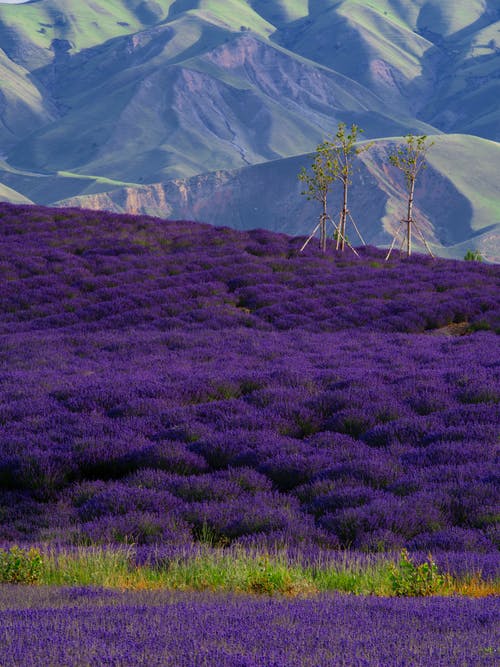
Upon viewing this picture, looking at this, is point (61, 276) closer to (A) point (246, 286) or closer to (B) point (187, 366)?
(A) point (246, 286)

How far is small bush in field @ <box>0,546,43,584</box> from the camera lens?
614cm

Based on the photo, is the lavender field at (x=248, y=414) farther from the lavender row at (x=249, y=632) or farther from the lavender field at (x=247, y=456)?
the lavender row at (x=249, y=632)

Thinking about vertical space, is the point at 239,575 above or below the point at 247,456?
below

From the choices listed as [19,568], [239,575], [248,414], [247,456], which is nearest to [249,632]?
[239,575]

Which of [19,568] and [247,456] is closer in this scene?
[19,568]

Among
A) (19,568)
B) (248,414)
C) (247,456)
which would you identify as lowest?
(19,568)

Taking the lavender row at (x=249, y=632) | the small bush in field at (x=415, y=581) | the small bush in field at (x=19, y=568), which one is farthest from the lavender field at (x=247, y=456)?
the small bush in field at (x=415, y=581)

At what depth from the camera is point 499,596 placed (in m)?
5.48

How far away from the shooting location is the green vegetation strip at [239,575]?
5.70 metres

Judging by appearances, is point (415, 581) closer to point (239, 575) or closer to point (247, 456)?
point (239, 575)

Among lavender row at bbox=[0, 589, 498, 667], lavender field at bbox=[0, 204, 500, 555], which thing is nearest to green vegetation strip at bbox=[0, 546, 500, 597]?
lavender row at bbox=[0, 589, 498, 667]

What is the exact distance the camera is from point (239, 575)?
19.3ft

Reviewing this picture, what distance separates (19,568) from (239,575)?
167 centimetres

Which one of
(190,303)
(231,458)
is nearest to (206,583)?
(231,458)
